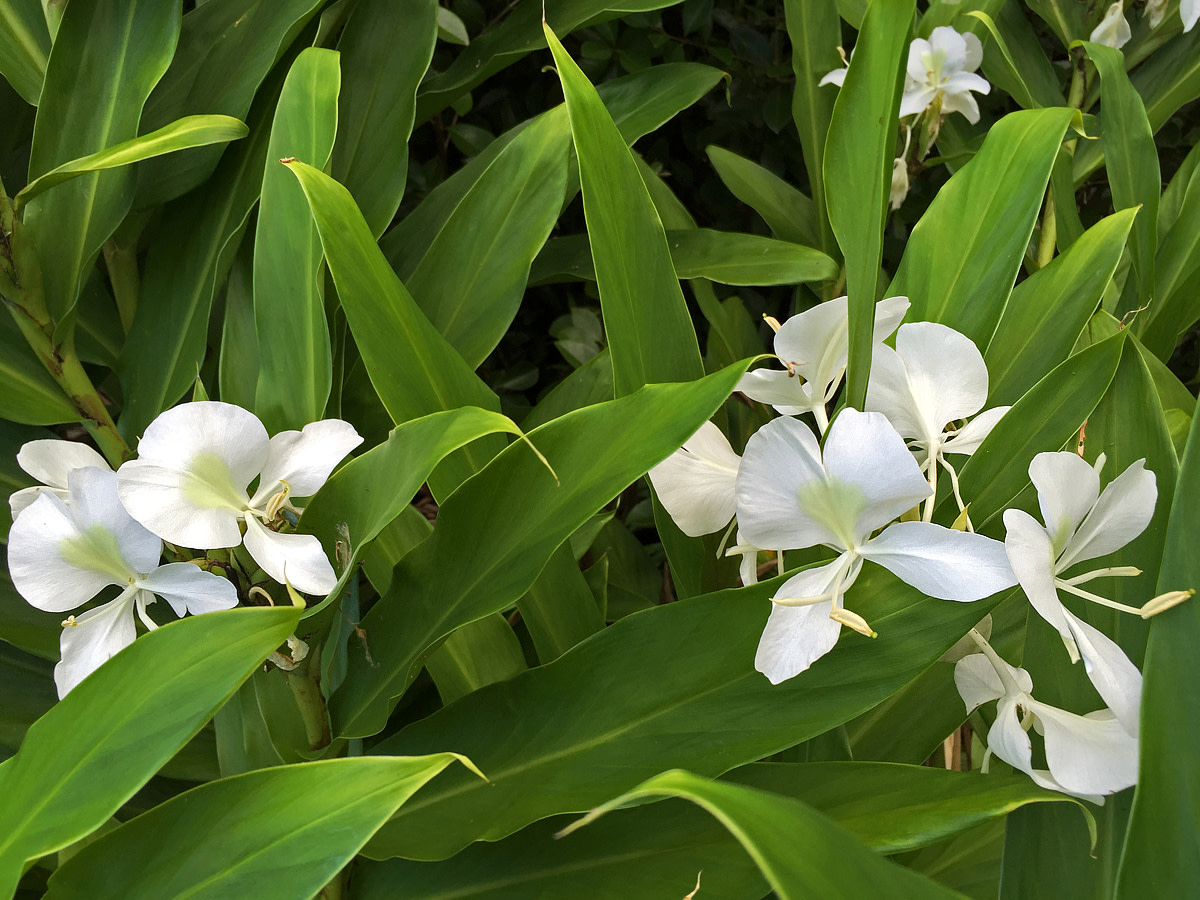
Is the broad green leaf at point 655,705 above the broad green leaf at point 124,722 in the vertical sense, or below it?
below

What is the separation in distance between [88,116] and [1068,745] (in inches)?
27.3

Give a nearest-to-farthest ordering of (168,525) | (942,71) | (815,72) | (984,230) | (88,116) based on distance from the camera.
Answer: (168,525) → (984,230) → (88,116) → (942,71) → (815,72)

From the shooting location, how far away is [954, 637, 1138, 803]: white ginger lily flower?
12.6 inches

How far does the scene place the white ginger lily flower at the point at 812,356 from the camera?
0.39 m

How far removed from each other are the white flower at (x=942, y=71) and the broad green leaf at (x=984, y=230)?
33cm

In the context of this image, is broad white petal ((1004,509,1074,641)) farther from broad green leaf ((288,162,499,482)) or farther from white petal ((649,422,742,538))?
broad green leaf ((288,162,499,482))

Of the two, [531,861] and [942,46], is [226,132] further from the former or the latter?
[942,46]

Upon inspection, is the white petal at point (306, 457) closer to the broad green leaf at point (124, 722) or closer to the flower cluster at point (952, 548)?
the broad green leaf at point (124, 722)

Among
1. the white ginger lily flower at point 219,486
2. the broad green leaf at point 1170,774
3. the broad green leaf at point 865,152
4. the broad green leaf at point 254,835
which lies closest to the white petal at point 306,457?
the white ginger lily flower at point 219,486

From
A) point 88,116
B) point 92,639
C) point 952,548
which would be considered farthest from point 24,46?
point 952,548

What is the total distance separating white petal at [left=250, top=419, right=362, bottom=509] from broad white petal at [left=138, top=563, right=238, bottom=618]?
4 cm

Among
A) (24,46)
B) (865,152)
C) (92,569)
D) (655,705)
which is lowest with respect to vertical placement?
(655,705)

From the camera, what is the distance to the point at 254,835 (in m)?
0.32

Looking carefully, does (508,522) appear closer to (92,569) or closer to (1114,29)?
(92,569)
